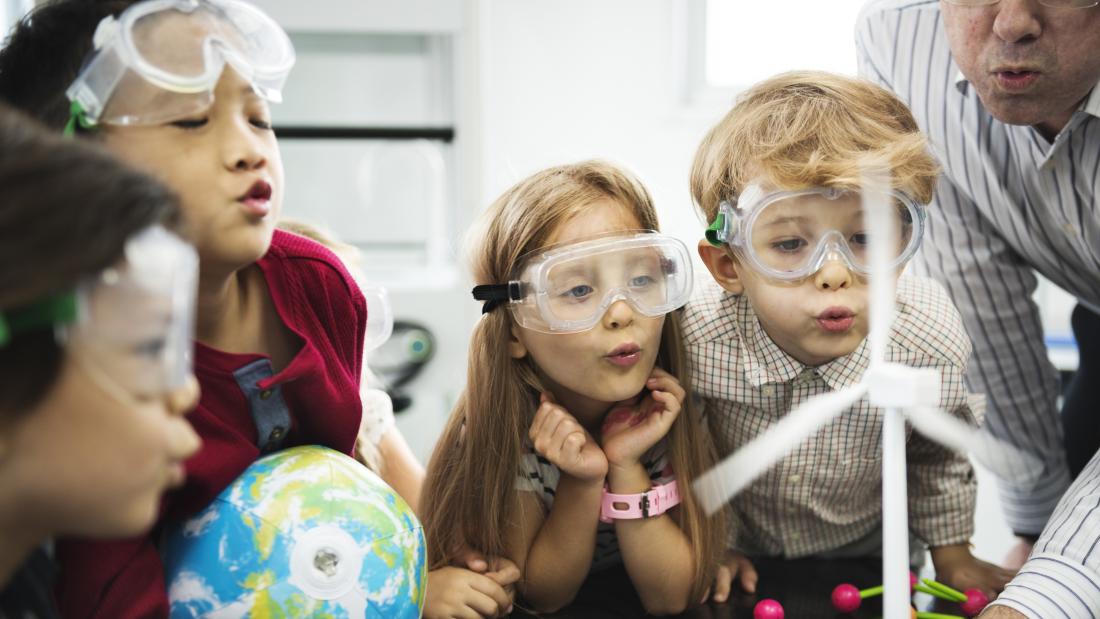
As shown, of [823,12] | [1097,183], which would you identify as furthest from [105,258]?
[823,12]

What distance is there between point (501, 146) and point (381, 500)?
8.19 ft

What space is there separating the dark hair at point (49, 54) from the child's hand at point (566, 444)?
809 millimetres

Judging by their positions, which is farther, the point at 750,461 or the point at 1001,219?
the point at 1001,219

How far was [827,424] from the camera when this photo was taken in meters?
1.77

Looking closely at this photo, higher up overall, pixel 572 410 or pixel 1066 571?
pixel 572 410

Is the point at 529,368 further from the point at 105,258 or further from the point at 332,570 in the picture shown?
the point at 105,258

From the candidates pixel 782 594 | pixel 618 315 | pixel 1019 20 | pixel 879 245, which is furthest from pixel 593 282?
pixel 1019 20

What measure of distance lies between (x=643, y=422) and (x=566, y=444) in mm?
149

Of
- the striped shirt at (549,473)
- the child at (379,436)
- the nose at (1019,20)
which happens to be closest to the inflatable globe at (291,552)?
the striped shirt at (549,473)

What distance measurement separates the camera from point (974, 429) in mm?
1835

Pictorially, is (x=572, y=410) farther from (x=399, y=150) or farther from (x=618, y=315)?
(x=399, y=150)

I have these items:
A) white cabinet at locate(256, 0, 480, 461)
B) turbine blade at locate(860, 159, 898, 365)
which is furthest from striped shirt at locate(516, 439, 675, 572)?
white cabinet at locate(256, 0, 480, 461)

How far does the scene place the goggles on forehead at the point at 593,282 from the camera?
1.58 metres

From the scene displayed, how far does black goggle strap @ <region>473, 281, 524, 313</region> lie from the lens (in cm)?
162
